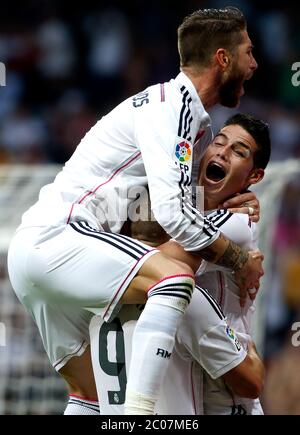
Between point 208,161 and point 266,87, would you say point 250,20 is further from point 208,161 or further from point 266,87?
point 208,161

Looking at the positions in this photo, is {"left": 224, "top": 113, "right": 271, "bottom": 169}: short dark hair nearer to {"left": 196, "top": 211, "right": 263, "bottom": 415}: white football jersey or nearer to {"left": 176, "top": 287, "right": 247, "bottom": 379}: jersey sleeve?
{"left": 196, "top": 211, "right": 263, "bottom": 415}: white football jersey

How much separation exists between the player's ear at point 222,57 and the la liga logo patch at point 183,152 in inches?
16.9

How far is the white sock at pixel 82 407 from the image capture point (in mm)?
3961

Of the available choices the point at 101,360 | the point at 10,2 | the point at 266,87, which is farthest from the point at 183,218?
the point at 10,2

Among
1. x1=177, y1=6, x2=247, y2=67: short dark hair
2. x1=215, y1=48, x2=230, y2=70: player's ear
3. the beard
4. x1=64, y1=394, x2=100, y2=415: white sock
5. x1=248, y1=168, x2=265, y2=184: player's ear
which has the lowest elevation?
x1=64, y1=394, x2=100, y2=415: white sock

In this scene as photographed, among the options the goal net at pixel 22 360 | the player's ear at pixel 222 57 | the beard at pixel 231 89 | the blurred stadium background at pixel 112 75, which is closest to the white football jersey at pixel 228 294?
the beard at pixel 231 89

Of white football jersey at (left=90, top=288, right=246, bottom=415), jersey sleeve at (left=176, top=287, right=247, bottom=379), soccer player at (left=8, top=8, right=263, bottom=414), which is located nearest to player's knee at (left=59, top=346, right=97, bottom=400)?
soccer player at (left=8, top=8, right=263, bottom=414)

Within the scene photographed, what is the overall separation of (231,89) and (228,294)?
775 millimetres

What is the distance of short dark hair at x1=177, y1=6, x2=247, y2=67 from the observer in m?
3.86

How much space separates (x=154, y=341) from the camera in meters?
3.38

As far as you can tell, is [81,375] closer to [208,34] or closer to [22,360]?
[208,34]

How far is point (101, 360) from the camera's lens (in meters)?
3.70

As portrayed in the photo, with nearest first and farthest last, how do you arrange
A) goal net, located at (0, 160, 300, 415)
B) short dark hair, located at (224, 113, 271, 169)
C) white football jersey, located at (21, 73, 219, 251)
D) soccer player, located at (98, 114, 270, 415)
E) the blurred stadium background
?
white football jersey, located at (21, 73, 219, 251)
soccer player, located at (98, 114, 270, 415)
short dark hair, located at (224, 113, 271, 169)
goal net, located at (0, 160, 300, 415)
the blurred stadium background

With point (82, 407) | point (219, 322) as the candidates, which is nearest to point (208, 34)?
point (219, 322)
